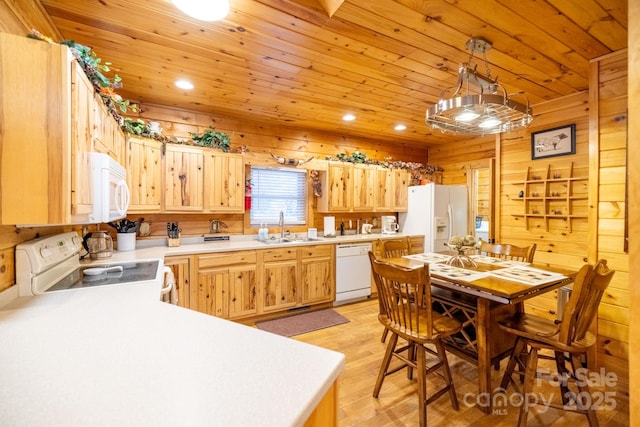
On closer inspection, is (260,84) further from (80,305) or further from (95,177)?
(80,305)

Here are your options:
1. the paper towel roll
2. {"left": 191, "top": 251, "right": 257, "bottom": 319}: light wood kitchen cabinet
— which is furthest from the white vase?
the paper towel roll

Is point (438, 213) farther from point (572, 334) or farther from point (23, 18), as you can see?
point (23, 18)

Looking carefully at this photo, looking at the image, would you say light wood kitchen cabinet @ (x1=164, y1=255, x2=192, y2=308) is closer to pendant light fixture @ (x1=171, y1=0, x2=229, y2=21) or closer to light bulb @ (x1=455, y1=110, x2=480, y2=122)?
pendant light fixture @ (x1=171, y1=0, x2=229, y2=21)

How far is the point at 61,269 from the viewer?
1685mm

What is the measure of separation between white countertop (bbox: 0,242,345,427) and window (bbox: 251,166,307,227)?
2751 mm

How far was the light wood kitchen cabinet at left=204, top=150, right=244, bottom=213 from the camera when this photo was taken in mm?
3230

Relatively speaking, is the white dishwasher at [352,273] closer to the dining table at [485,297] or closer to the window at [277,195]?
the window at [277,195]

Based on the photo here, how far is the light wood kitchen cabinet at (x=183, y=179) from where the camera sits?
9.89 ft

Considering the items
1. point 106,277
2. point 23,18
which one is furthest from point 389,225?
point 23,18

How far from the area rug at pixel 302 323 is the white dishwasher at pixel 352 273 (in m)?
0.36

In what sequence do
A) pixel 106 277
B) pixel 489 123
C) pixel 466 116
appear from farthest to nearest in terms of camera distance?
1. pixel 489 123
2. pixel 466 116
3. pixel 106 277

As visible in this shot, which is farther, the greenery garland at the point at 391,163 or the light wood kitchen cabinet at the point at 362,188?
the greenery garland at the point at 391,163

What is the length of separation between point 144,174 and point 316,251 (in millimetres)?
2107

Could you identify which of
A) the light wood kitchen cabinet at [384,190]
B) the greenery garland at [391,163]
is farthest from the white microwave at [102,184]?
the light wood kitchen cabinet at [384,190]
